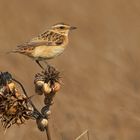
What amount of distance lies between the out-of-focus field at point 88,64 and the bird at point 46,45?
0.74m

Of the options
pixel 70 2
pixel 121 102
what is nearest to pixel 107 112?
pixel 121 102

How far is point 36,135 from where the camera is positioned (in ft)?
29.0

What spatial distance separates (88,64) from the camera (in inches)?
574

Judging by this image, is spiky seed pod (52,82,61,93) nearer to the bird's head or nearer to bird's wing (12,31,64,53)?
bird's wing (12,31,64,53)

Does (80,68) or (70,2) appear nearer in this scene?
(80,68)

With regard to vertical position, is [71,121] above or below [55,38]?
below

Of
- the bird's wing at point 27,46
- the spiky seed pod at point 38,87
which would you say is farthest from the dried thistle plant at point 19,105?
the bird's wing at point 27,46

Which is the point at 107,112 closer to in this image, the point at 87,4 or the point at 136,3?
the point at 136,3

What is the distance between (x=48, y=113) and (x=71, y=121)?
4858 mm

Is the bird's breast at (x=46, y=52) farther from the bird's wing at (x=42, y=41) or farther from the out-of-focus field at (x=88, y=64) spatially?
the out-of-focus field at (x=88, y=64)

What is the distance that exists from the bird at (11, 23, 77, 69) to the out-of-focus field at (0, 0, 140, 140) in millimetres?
737

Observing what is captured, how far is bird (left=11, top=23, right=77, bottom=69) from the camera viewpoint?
690 centimetres

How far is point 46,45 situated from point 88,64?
747 centimetres

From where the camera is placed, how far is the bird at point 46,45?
22.6ft
